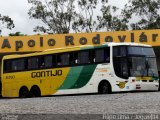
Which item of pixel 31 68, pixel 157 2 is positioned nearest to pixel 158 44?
pixel 31 68

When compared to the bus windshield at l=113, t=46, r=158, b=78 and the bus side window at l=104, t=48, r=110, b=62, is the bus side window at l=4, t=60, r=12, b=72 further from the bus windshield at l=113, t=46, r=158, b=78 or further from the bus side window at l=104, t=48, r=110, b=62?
the bus windshield at l=113, t=46, r=158, b=78

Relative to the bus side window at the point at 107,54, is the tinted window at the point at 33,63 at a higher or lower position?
lower

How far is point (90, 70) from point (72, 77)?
1.41m

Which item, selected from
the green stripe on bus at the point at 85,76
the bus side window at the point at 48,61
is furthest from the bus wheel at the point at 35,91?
the green stripe on bus at the point at 85,76

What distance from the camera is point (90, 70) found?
24.9m

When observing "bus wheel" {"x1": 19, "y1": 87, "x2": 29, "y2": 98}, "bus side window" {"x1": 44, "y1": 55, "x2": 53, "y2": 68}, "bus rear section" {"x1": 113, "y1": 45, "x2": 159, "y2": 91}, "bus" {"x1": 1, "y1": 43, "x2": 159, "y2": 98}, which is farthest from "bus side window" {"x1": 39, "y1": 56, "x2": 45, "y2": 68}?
"bus rear section" {"x1": 113, "y1": 45, "x2": 159, "y2": 91}

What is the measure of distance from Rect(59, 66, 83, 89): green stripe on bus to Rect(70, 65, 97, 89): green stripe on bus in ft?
0.64

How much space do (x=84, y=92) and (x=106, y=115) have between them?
1389cm

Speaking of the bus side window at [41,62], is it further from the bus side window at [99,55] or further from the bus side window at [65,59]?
the bus side window at [99,55]

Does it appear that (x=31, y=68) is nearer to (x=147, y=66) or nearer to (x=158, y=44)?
(x=147, y=66)

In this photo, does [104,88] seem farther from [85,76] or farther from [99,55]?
[99,55]

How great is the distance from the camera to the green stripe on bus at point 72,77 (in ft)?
83.8

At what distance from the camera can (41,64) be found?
2762 centimetres

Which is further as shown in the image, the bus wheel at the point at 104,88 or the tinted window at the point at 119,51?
the bus wheel at the point at 104,88
